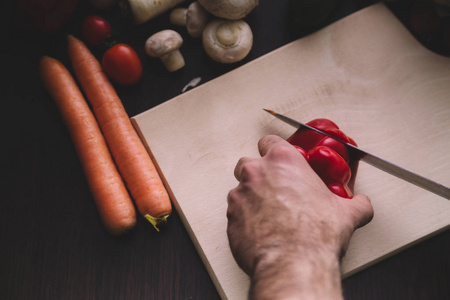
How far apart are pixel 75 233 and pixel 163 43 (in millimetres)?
744

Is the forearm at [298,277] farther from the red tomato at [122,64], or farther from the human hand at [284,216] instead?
the red tomato at [122,64]

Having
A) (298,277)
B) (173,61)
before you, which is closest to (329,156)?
(298,277)

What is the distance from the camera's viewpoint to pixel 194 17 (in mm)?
1379

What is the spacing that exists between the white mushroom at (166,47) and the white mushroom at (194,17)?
0.06m

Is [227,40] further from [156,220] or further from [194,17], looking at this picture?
[156,220]

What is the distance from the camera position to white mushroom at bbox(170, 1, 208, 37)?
1.38m

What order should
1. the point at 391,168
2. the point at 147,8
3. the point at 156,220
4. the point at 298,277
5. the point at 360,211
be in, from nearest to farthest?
the point at 298,277
the point at 360,211
the point at 391,168
the point at 156,220
the point at 147,8

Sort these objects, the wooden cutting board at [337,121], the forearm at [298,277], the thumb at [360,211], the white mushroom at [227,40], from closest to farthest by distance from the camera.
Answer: the forearm at [298,277]
the thumb at [360,211]
the wooden cutting board at [337,121]
the white mushroom at [227,40]

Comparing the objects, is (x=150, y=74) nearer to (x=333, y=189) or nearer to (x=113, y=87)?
(x=113, y=87)

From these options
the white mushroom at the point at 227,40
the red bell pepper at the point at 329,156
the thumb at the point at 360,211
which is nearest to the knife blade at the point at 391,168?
the red bell pepper at the point at 329,156

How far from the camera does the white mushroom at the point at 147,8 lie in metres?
1.39

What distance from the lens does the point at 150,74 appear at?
1.46m

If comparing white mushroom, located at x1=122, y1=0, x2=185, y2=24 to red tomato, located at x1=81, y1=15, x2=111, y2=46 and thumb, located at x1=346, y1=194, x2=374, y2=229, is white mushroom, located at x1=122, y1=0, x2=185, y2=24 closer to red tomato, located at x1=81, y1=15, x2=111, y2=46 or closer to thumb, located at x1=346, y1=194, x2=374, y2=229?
red tomato, located at x1=81, y1=15, x2=111, y2=46

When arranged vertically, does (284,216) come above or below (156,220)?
above
